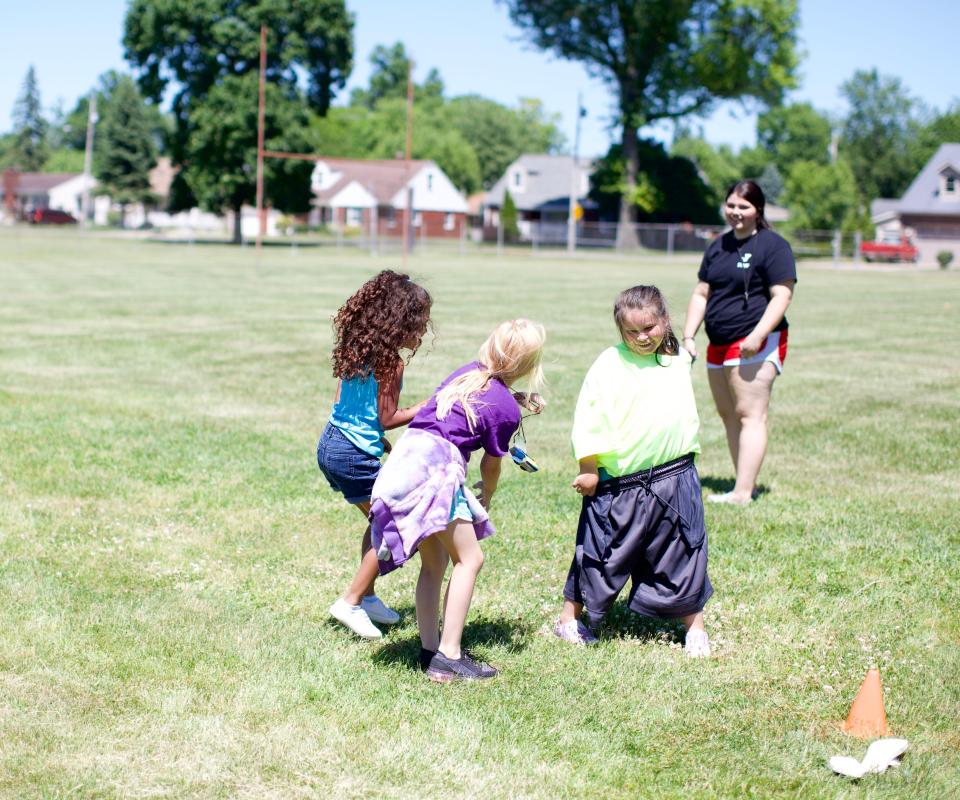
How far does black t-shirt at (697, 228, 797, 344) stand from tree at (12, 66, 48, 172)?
135630 mm

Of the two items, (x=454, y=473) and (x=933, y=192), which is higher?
(x=933, y=192)

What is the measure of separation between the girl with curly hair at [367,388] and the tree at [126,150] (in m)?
81.6

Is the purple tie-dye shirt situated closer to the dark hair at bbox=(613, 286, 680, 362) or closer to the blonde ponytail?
the blonde ponytail

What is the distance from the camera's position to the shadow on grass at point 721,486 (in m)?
7.53

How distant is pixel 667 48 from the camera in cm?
6031

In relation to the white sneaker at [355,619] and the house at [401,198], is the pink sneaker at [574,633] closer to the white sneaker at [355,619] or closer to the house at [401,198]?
the white sneaker at [355,619]

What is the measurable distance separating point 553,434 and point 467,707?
5587 mm

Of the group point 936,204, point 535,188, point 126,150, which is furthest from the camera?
point 535,188

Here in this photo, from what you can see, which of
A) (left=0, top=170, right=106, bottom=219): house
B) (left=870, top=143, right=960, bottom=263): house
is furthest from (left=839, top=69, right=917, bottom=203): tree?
(left=0, top=170, right=106, bottom=219): house

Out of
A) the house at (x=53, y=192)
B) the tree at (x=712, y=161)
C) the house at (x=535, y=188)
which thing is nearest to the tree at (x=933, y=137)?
the tree at (x=712, y=161)

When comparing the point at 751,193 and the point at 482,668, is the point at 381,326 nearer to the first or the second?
the point at 482,668

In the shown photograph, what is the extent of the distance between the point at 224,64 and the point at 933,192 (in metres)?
44.2

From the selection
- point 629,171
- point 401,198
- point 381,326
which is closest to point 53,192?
point 401,198

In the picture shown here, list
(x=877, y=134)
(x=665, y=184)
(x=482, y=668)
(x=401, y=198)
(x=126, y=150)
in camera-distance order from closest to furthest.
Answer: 1. (x=482, y=668)
2. (x=665, y=184)
3. (x=401, y=198)
4. (x=126, y=150)
5. (x=877, y=134)
